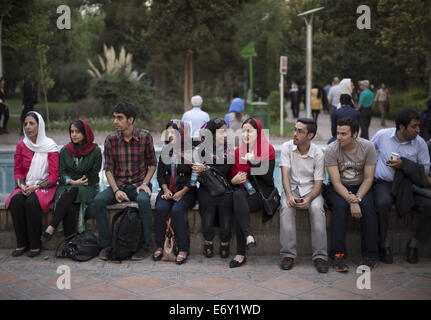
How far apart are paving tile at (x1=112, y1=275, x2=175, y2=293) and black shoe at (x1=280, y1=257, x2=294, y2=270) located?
45.0 inches

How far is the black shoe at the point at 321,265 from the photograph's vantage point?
512cm

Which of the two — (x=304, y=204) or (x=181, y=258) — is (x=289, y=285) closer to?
(x=304, y=204)

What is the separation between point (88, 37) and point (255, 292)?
38.8m

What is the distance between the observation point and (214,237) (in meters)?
5.75

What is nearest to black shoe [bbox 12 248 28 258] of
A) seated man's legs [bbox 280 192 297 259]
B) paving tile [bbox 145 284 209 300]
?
paving tile [bbox 145 284 209 300]

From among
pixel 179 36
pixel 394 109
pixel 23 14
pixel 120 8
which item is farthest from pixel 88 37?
pixel 394 109

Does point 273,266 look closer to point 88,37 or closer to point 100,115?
point 100,115

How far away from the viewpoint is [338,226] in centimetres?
534

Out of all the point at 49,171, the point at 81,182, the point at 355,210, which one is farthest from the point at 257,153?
the point at 49,171

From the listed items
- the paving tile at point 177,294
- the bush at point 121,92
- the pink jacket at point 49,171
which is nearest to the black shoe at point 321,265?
the paving tile at point 177,294

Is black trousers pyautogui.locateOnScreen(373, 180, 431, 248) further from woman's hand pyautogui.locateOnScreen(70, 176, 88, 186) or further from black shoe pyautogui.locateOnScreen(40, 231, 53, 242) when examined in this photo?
black shoe pyautogui.locateOnScreen(40, 231, 53, 242)

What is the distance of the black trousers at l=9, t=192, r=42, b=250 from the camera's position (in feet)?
18.5

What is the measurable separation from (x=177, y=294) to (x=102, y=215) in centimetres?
147

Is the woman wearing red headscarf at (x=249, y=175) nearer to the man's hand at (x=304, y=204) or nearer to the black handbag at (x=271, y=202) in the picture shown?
the black handbag at (x=271, y=202)
